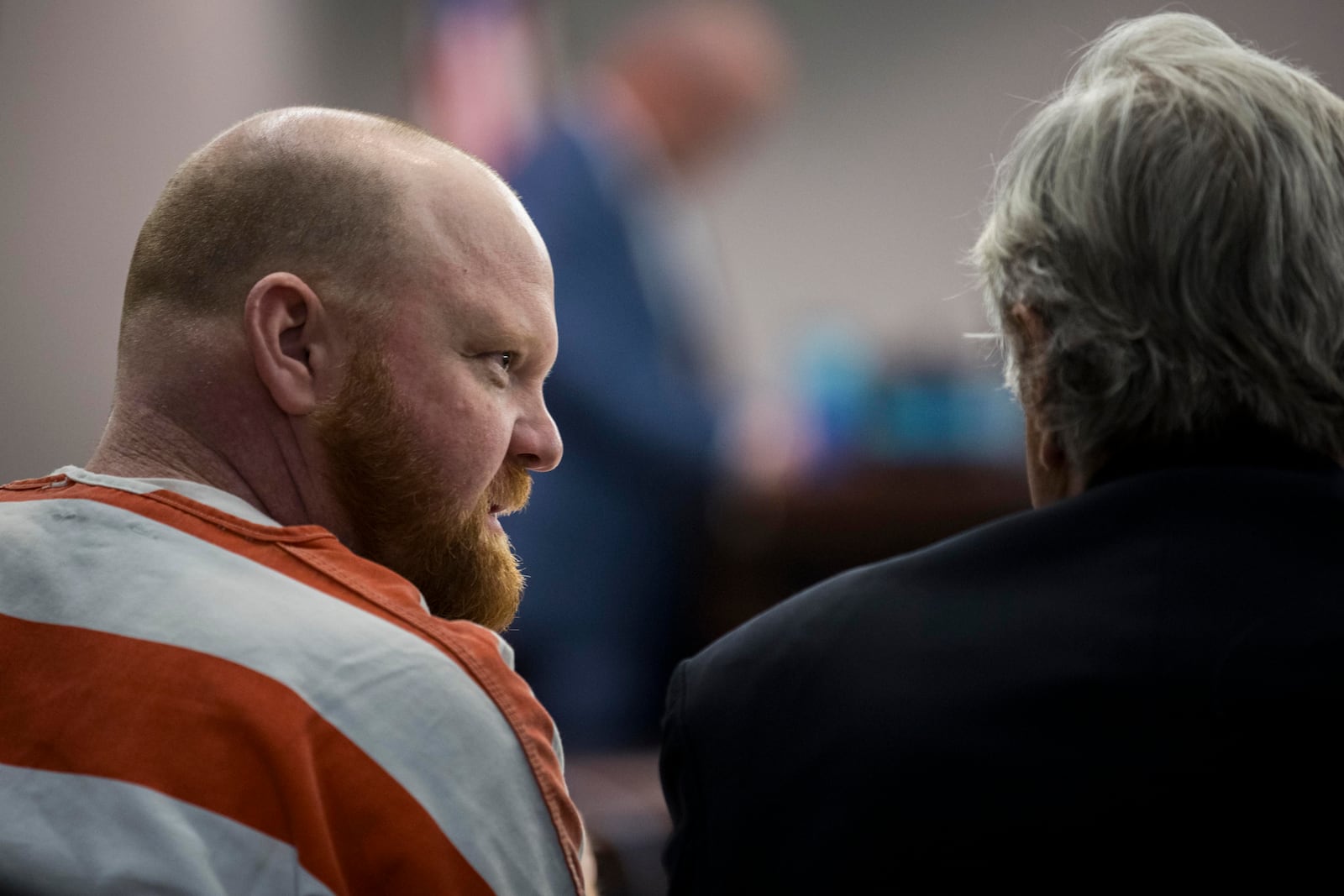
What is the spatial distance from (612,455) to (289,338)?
1.59 metres

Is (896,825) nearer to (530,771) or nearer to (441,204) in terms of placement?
(530,771)

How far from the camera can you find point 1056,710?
27.8 inches

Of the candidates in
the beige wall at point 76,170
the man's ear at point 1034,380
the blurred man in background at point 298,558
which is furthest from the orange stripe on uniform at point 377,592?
the beige wall at point 76,170

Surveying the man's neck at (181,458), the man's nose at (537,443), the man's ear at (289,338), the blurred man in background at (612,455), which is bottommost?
the blurred man in background at (612,455)

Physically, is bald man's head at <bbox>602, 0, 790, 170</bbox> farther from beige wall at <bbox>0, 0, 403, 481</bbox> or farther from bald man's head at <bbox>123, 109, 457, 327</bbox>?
bald man's head at <bbox>123, 109, 457, 327</bbox>

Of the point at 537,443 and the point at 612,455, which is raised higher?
the point at 537,443

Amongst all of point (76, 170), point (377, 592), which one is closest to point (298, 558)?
point (377, 592)

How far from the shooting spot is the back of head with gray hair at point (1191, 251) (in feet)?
2.48

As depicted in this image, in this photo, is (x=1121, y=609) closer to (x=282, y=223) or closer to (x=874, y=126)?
(x=282, y=223)

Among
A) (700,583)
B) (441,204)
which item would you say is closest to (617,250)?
(700,583)

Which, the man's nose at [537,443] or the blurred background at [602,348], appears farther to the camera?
the blurred background at [602,348]

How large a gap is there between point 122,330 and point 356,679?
0.43 m

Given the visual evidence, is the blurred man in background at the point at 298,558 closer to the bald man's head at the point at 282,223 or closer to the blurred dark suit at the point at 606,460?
the bald man's head at the point at 282,223

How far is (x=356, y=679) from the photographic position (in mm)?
797
